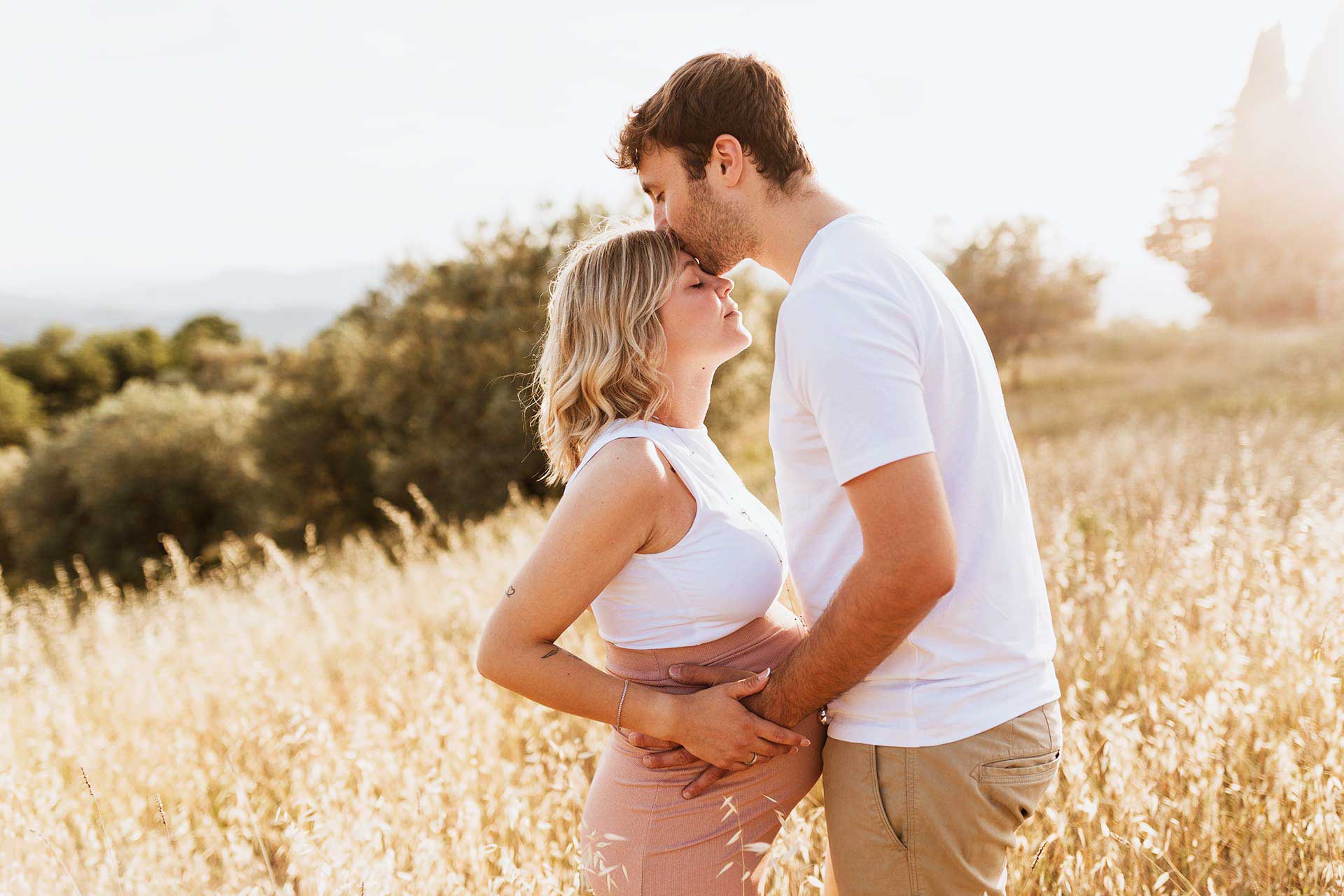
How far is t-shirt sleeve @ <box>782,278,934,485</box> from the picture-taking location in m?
1.36

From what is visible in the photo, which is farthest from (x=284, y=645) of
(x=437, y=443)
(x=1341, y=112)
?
(x=1341, y=112)

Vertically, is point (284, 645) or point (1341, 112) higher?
point (1341, 112)

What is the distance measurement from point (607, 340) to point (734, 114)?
1.94ft

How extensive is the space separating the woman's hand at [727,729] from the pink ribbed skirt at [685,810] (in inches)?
4.1

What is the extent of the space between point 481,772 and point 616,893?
4.62ft

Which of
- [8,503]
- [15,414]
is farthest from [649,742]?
[15,414]

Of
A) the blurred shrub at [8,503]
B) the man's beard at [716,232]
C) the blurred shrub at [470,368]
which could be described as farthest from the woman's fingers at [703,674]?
the blurred shrub at [8,503]

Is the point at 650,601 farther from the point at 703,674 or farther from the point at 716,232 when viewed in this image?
the point at 716,232

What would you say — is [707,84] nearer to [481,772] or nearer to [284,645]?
[481,772]

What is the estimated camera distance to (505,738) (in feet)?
11.4

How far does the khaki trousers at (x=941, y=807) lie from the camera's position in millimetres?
1559

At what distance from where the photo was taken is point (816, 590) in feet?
5.57

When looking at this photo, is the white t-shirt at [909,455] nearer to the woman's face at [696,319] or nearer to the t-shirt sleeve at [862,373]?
the t-shirt sleeve at [862,373]

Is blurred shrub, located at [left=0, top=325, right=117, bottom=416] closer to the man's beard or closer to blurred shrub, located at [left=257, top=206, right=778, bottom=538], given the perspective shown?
blurred shrub, located at [left=257, top=206, right=778, bottom=538]
